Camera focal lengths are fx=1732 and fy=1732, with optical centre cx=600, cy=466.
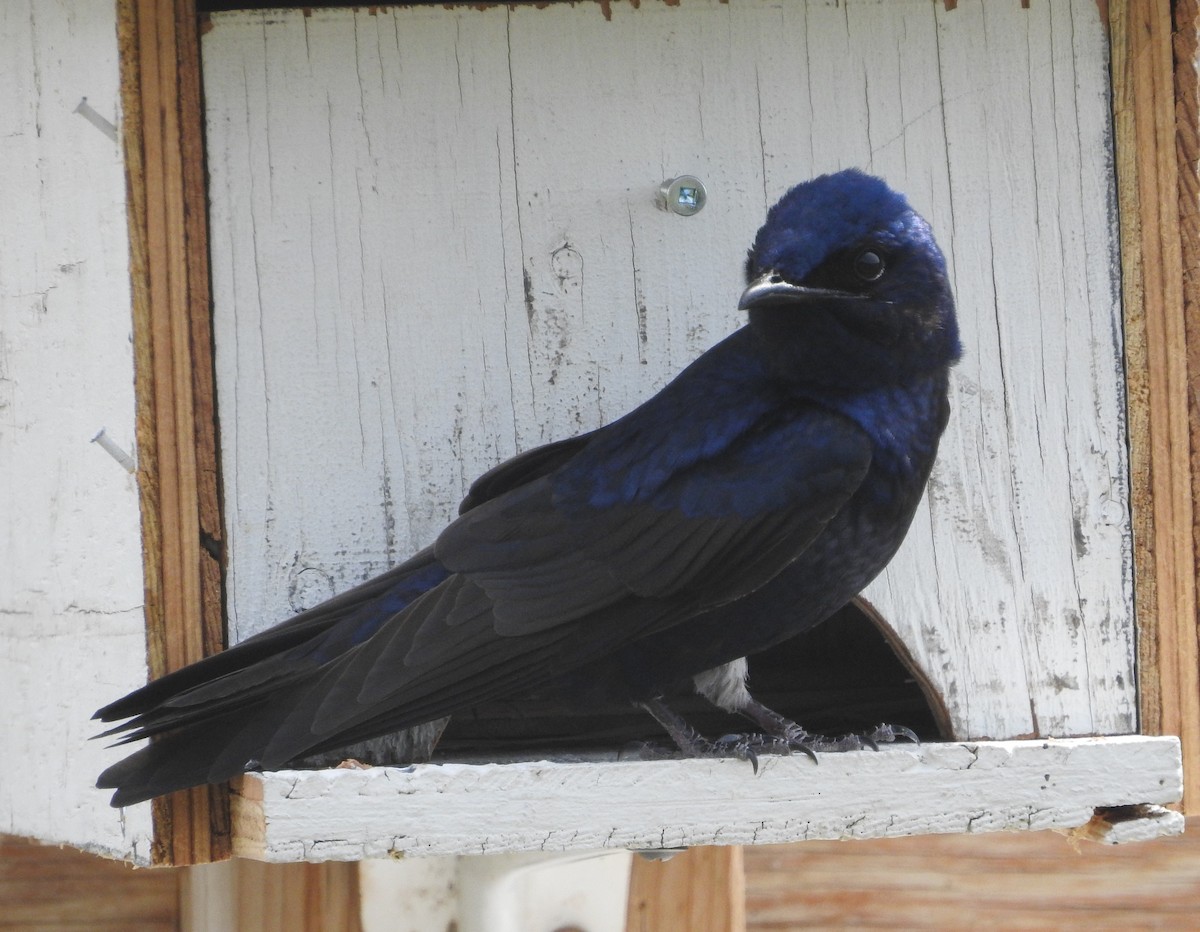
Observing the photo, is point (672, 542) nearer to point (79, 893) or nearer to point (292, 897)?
point (292, 897)

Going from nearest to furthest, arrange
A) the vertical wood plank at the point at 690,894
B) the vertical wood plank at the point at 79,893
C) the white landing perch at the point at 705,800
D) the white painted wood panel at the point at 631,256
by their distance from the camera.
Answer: the white landing perch at the point at 705,800, the white painted wood panel at the point at 631,256, the vertical wood plank at the point at 690,894, the vertical wood plank at the point at 79,893

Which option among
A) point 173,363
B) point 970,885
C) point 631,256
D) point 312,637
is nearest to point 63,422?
point 173,363

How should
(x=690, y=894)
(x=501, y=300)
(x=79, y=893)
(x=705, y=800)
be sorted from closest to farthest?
(x=705, y=800) < (x=501, y=300) < (x=690, y=894) < (x=79, y=893)

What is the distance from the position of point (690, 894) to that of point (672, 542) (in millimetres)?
637

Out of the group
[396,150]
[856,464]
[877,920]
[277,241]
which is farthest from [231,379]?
[877,920]

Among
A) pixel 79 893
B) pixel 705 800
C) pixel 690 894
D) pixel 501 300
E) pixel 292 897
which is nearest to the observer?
pixel 705 800

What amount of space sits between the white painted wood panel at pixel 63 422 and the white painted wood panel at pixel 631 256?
0.40 ft

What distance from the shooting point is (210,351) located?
1.83 metres

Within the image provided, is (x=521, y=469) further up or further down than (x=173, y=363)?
further down

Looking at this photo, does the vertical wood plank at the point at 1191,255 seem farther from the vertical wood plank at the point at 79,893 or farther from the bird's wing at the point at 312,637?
the vertical wood plank at the point at 79,893

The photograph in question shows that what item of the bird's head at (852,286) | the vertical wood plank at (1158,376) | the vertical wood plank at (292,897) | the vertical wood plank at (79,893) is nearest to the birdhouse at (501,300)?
the vertical wood plank at (1158,376)

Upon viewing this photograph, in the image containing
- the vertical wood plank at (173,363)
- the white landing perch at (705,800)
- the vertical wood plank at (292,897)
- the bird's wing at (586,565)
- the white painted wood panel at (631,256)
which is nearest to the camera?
the white landing perch at (705,800)

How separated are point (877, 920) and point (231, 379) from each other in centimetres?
122

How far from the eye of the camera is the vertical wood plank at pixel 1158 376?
188cm
